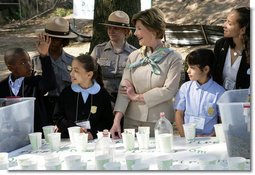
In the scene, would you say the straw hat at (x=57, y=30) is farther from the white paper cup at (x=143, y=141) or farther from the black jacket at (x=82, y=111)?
the white paper cup at (x=143, y=141)

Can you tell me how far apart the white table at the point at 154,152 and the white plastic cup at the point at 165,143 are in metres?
0.02

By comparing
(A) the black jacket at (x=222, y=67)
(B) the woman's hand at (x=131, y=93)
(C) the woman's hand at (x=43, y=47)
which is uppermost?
(C) the woman's hand at (x=43, y=47)

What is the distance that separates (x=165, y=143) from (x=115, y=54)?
112 centimetres

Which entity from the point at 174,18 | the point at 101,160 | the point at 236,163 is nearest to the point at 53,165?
the point at 101,160

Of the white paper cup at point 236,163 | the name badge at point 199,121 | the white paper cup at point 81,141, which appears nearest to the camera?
the white paper cup at point 236,163

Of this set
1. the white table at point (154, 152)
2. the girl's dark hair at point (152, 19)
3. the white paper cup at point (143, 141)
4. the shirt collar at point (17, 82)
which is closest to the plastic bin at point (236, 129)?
the white table at point (154, 152)

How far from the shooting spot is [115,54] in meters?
2.89

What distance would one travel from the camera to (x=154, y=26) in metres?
2.25

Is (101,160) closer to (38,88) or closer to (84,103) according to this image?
(84,103)

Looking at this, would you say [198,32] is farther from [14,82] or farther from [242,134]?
[242,134]

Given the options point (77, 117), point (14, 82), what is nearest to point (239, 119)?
point (77, 117)

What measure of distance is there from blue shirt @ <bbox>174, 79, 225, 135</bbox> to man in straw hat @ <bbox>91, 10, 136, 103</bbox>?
0.63 metres

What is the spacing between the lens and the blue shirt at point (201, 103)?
86.4 inches

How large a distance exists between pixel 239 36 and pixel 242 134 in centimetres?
77
